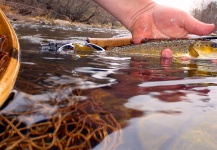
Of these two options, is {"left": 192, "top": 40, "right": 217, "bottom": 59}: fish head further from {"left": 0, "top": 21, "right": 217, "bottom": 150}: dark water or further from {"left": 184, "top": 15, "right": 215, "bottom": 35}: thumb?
{"left": 0, "top": 21, "right": 217, "bottom": 150}: dark water

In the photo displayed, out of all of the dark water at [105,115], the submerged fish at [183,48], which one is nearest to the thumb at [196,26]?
the submerged fish at [183,48]

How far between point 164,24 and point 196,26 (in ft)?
1.31

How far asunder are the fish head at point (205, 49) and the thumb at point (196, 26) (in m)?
0.14

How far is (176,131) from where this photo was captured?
1.04 metres

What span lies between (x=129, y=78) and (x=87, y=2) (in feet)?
105

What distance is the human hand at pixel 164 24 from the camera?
3346 millimetres

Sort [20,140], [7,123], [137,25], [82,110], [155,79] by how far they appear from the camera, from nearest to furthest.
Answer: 1. [20,140]
2. [7,123]
3. [82,110]
4. [155,79]
5. [137,25]

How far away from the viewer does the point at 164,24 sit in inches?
136

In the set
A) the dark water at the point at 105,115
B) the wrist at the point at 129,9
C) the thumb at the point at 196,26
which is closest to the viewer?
the dark water at the point at 105,115

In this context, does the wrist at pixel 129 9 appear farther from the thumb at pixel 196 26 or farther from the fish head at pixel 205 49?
the fish head at pixel 205 49

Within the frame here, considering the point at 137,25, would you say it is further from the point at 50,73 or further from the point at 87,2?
the point at 87,2

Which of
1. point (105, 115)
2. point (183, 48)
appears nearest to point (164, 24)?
point (183, 48)

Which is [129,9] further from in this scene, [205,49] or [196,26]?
[205,49]

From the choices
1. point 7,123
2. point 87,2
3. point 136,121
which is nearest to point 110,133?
point 136,121
